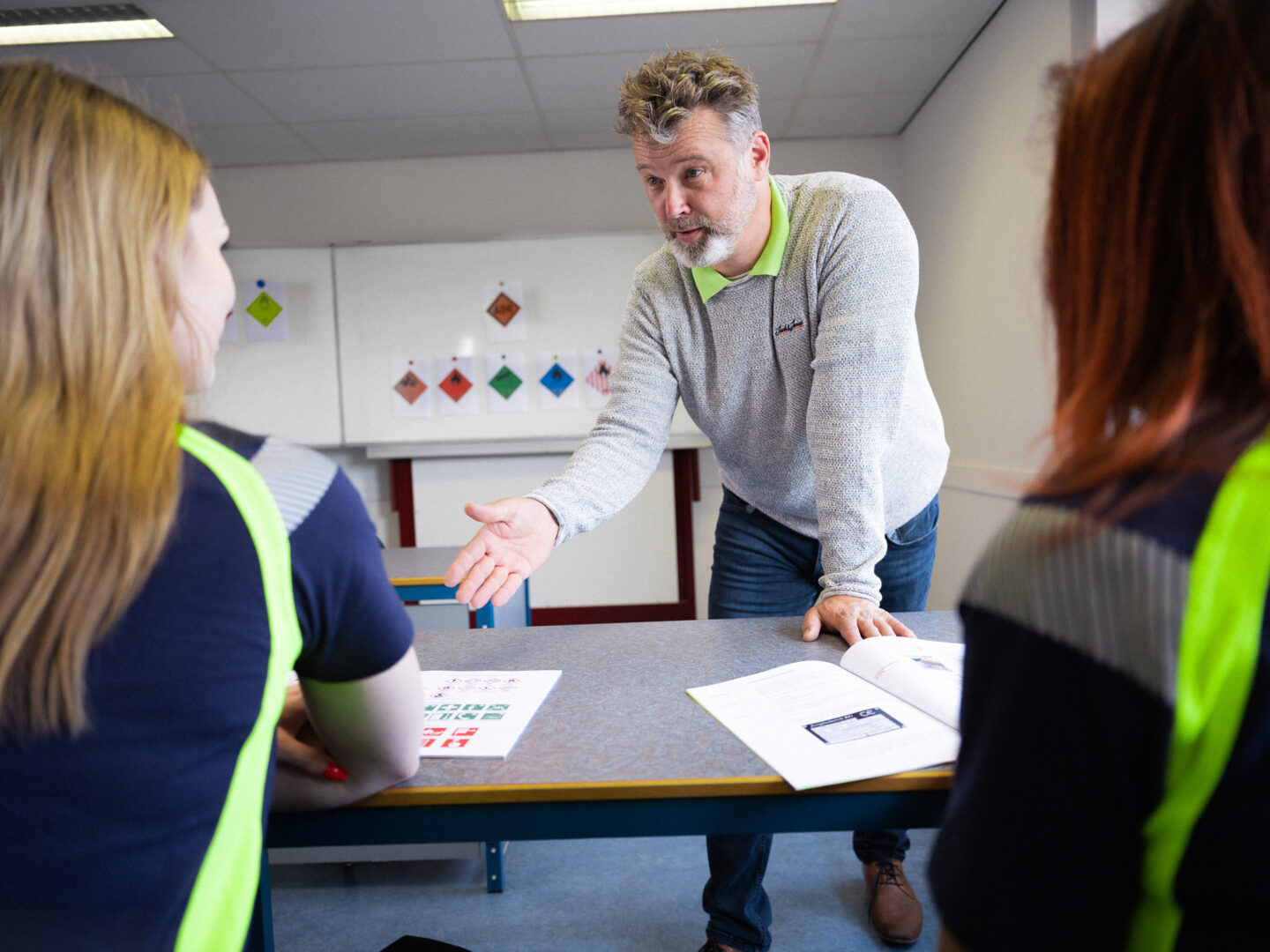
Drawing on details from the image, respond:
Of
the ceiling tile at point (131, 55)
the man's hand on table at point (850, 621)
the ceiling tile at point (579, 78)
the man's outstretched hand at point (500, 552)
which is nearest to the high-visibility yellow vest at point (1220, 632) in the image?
the man's hand on table at point (850, 621)

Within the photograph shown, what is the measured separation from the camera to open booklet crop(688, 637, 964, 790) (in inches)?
31.5

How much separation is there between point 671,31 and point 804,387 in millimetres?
2101

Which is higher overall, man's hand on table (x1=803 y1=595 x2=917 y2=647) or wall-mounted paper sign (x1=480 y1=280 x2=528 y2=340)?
wall-mounted paper sign (x1=480 y1=280 x2=528 y2=340)

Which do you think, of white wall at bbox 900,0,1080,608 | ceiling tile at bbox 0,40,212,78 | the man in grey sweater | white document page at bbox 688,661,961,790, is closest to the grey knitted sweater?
the man in grey sweater

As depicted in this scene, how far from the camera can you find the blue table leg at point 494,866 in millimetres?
1885

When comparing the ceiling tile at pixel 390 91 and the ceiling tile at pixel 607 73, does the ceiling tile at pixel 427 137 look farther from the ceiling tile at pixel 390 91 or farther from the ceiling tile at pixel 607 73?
the ceiling tile at pixel 607 73

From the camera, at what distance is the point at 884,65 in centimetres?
335

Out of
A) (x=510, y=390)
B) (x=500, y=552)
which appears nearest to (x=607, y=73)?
(x=510, y=390)

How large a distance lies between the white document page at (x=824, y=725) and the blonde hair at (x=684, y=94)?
95 centimetres

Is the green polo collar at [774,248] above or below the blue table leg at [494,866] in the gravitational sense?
above

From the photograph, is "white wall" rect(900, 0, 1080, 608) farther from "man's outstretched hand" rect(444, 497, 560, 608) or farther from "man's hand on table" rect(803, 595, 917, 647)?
"man's outstretched hand" rect(444, 497, 560, 608)

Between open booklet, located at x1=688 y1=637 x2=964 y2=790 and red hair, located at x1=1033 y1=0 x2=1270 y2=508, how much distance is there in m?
0.38

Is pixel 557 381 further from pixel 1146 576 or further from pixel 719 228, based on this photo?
pixel 1146 576

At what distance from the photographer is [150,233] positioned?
564 millimetres
